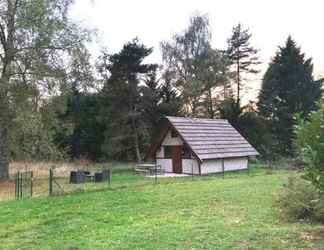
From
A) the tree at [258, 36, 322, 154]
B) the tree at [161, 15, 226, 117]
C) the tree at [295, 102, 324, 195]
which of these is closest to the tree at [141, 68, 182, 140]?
the tree at [161, 15, 226, 117]

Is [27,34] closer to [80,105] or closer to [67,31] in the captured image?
[67,31]

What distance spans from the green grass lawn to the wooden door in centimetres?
1206

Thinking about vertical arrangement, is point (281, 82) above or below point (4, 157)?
above

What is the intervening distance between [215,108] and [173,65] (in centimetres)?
668

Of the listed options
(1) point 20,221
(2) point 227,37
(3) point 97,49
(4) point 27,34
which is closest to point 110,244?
→ (1) point 20,221

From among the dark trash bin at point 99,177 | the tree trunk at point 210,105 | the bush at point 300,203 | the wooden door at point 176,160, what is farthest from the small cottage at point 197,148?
the bush at point 300,203

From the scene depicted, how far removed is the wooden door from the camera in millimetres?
27609

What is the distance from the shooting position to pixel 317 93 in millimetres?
40719

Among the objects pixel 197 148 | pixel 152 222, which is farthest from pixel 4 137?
pixel 152 222

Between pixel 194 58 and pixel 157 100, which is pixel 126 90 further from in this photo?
pixel 194 58

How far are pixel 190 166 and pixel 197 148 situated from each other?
4.88 feet

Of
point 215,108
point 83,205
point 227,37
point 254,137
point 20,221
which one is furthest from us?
point 227,37

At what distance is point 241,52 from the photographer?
4591 centimetres

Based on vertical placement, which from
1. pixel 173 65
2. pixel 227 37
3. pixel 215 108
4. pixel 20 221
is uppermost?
pixel 227 37
